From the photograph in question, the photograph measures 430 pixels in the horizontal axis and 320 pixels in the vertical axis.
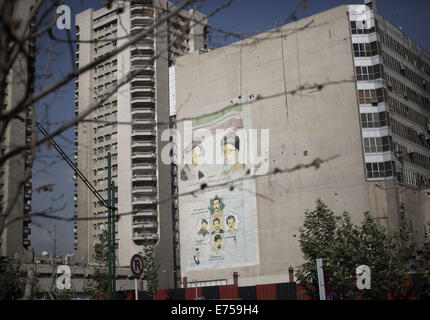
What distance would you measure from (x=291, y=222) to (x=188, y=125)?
2223 centimetres

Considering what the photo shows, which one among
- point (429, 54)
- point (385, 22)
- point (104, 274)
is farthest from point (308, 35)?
point (104, 274)

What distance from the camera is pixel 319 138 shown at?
2502 inches


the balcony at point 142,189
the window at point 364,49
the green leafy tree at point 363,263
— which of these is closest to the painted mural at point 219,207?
the balcony at point 142,189

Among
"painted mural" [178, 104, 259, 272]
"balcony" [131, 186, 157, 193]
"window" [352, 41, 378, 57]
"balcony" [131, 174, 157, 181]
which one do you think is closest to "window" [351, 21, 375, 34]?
"window" [352, 41, 378, 57]

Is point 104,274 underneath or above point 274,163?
underneath

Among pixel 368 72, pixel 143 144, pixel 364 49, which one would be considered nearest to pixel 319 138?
pixel 368 72

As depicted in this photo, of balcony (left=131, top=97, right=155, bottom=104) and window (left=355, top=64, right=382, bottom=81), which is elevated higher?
balcony (left=131, top=97, right=155, bottom=104)

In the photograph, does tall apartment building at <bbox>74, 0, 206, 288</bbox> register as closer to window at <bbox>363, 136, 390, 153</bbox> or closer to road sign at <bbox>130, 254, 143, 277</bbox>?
window at <bbox>363, 136, 390, 153</bbox>

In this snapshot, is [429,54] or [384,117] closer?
[384,117]

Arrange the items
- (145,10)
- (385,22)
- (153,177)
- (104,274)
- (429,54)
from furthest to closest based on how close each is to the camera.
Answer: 1. (153,177)
2. (429,54)
3. (385,22)
4. (104,274)
5. (145,10)

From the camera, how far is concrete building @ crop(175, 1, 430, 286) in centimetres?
6059

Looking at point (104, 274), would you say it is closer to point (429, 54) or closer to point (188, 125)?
point (188, 125)

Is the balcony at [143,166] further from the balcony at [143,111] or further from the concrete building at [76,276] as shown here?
the concrete building at [76,276]

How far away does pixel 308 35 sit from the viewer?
67312mm
